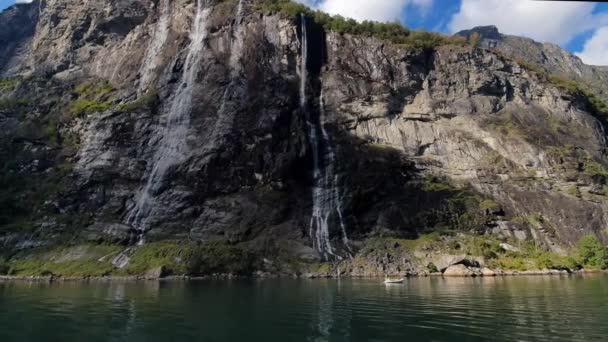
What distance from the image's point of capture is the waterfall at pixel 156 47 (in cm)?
9181

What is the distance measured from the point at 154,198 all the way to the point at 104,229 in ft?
27.4

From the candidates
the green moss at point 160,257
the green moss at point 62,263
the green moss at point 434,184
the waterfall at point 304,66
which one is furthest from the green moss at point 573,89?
the green moss at point 62,263

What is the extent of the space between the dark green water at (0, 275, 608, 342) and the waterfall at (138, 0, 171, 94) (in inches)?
2304

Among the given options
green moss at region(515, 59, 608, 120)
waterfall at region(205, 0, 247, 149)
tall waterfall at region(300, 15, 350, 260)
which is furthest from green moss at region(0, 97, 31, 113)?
green moss at region(515, 59, 608, 120)

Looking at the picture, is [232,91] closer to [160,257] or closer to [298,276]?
[160,257]

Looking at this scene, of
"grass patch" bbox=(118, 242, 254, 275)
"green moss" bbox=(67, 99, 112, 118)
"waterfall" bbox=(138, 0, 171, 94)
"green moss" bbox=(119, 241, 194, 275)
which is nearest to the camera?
"green moss" bbox=(119, 241, 194, 275)

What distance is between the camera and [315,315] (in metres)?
26.6

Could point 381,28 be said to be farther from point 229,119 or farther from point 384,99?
point 229,119

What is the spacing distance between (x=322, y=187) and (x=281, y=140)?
1057 cm

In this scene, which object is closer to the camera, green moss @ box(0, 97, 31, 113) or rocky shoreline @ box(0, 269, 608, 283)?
rocky shoreline @ box(0, 269, 608, 283)

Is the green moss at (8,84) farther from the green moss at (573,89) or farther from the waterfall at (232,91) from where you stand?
the green moss at (573,89)

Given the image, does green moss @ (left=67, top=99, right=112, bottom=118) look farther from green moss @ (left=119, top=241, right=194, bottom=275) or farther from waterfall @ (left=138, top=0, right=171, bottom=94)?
green moss @ (left=119, top=241, right=194, bottom=275)

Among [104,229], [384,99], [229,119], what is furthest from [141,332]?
[384,99]

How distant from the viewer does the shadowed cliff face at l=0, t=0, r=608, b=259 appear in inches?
2788
